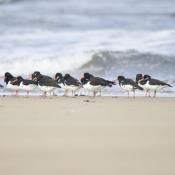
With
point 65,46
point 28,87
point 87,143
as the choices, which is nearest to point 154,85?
point 28,87

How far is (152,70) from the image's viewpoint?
1559 centimetres

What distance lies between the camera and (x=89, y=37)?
62.8ft

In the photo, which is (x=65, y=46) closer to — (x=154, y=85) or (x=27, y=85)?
(x=27, y=85)

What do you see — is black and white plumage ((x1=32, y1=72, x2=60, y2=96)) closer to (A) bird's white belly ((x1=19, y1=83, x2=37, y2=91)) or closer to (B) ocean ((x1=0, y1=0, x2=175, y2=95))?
(A) bird's white belly ((x1=19, y1=83, x2=37, y2=91))

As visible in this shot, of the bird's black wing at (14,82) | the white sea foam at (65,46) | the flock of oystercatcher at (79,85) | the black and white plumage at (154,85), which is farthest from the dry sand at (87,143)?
the white sea foam at (65,46)

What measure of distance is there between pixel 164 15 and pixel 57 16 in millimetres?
3374

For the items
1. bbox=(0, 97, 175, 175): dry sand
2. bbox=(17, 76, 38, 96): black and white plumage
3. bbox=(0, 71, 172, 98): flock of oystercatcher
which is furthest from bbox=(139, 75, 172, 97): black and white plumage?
bbox=(0, 97, 175, 175): dry sand

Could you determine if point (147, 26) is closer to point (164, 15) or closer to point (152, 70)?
point (164, 15)

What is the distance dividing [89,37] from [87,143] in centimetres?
1471

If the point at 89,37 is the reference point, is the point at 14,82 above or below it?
below

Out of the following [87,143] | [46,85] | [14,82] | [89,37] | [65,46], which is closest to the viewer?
[87,143]

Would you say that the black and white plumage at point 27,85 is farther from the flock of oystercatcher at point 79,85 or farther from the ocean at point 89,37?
the ocean at point 89,37

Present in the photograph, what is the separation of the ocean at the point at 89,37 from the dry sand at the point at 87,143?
7.41 metres

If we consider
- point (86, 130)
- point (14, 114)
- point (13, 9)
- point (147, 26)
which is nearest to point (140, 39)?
point (147, 26)
